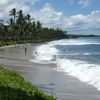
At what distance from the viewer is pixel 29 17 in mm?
158875

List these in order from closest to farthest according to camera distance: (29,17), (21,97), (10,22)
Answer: (21,97), (10,22), (29,17)

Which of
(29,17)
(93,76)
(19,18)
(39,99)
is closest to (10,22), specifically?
(19,18)

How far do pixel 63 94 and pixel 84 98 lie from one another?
3.87 feet

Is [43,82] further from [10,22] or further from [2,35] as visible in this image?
[10,22]

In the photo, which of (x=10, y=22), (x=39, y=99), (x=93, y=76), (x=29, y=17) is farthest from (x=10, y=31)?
(x=39, y=99)

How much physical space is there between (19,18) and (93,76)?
11574 centimetres

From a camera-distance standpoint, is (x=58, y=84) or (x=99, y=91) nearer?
(x=99, y=91)

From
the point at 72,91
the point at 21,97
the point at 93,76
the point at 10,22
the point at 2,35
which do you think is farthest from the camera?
the point at 10,22

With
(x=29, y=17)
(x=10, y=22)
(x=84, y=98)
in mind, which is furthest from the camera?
(x=29, y=17)

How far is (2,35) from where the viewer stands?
433 ft

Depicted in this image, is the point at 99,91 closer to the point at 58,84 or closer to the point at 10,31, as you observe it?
the point at 58,84

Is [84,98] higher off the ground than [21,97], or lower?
lower

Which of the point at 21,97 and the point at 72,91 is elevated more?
the point at 21,97

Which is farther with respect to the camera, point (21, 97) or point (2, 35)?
point (2, 35)
